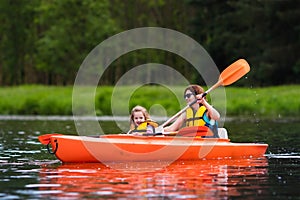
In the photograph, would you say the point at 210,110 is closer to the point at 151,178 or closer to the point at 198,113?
the point at 198,113

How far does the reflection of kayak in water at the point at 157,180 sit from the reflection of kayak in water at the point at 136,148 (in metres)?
0.14

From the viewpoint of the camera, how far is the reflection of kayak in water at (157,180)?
10.8 m

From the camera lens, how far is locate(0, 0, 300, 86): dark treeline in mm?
41594

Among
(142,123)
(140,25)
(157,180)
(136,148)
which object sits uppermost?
(140,25)

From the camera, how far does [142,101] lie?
3481 cm

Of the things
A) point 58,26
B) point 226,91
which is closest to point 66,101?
point 226,91

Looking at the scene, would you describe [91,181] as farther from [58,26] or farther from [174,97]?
[58,26]

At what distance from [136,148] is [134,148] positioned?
3 cm

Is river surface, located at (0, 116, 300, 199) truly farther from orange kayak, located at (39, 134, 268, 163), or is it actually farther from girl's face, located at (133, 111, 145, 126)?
girl's face, located at (133, 111, 145, 126)

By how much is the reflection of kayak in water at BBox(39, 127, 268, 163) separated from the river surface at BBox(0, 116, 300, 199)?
167 mm

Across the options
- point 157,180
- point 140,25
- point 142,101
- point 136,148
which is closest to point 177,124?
point 136,148

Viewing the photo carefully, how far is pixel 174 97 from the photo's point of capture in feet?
115

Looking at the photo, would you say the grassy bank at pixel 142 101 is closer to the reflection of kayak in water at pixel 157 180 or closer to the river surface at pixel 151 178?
the river surface at pixel 151 178

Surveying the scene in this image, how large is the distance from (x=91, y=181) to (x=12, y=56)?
41.5 m
